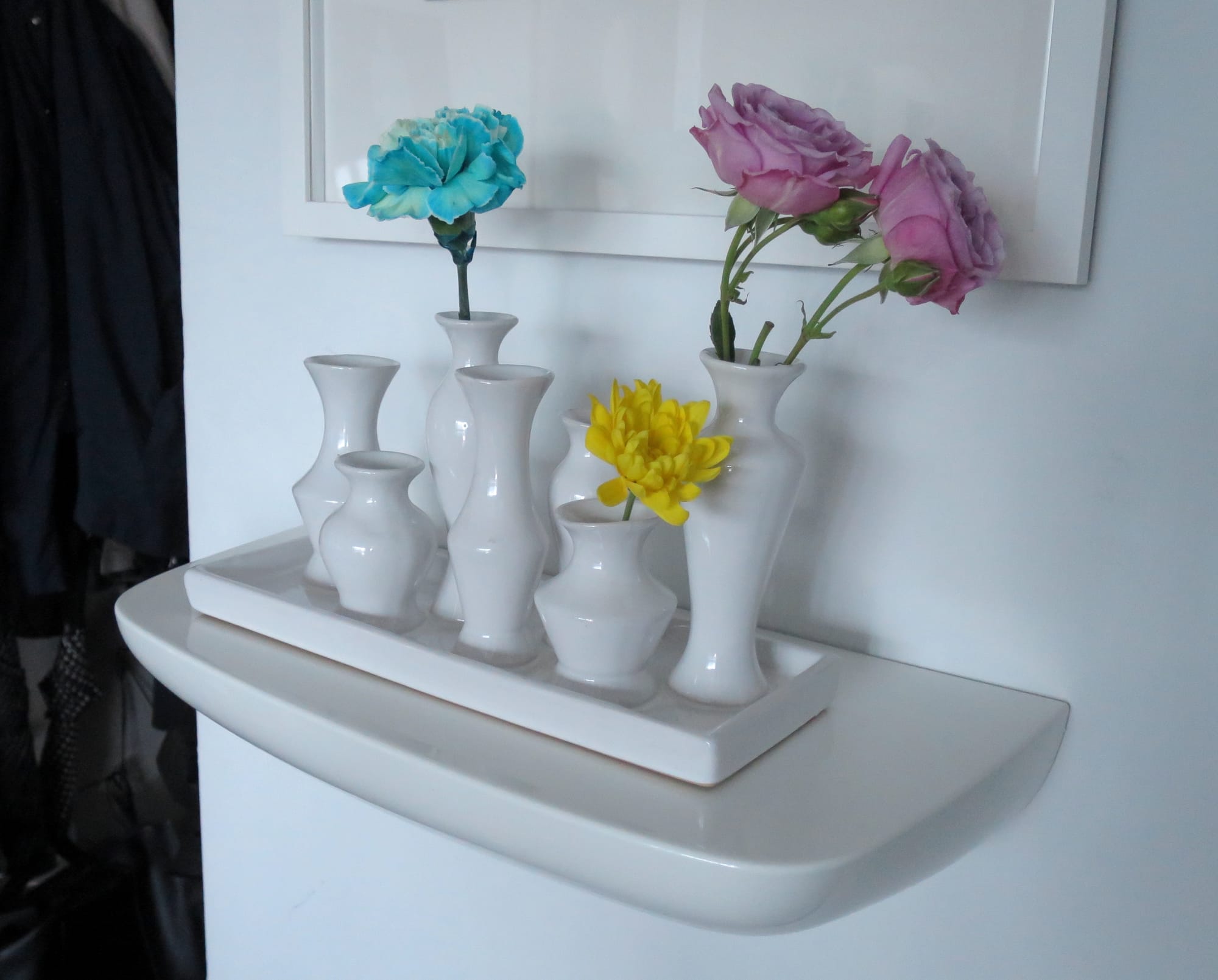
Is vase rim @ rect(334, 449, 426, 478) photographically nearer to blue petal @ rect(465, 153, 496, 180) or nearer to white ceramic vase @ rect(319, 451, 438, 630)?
white ceramic vase @ rect(319, 451, 438, 630)

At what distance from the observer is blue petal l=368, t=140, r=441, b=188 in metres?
0.53

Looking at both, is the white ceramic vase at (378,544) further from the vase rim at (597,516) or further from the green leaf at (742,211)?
the green leaf at (742,211)

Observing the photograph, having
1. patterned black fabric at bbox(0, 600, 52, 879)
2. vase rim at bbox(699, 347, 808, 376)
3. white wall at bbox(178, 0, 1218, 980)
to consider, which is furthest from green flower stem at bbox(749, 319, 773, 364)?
patterned black fabric at bbox(0, 600, 52, 879)

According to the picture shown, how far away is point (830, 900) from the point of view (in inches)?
15.4

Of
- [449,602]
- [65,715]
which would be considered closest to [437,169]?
[449,602]

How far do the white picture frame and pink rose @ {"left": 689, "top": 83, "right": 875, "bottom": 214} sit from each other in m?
0.10

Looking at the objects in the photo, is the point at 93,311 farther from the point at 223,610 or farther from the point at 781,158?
the point at 781,158

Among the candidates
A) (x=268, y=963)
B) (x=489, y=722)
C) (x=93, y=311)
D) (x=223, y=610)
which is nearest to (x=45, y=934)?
(x=268, y=963)

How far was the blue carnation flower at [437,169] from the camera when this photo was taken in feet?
1.73

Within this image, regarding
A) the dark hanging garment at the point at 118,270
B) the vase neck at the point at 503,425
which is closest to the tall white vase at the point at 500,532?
the vase neck at the point at 503,425

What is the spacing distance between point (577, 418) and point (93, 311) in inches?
32.7

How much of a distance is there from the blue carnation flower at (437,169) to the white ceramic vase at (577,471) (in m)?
0.12

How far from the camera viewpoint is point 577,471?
56cm

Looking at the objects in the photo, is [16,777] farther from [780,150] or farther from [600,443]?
[780,150]
